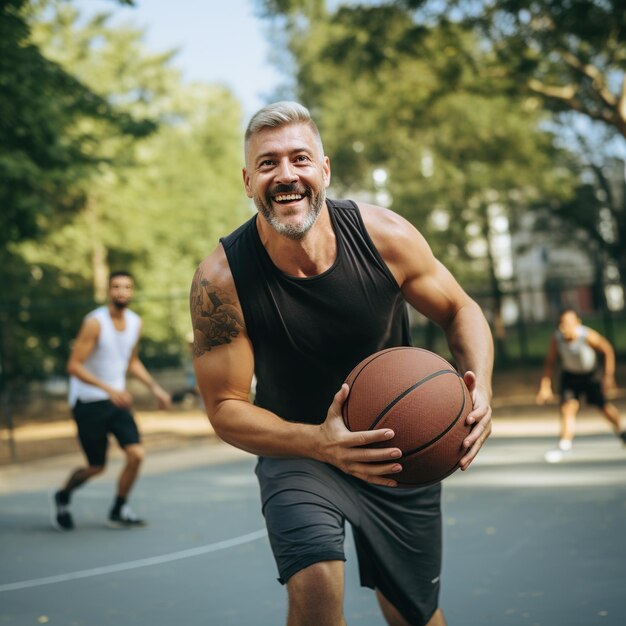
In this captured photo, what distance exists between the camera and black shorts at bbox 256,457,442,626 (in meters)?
3.60

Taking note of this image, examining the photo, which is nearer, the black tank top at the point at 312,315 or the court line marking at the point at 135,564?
the black tank top at the point at 312,315

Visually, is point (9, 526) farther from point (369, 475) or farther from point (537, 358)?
point (537, 358)

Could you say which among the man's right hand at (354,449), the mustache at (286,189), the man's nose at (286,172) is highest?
the man's nose at (286,172)

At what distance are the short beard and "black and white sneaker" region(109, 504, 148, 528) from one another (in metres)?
6.08

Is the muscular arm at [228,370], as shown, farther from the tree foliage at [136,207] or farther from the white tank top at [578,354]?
the tree foliage at [136,207]

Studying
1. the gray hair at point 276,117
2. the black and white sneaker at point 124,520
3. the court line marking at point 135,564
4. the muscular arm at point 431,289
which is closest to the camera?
the gray hair at point 276,117

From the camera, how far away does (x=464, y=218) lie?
30.6 metres

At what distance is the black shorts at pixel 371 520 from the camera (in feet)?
11.8

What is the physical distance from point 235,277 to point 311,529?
948 millimetres

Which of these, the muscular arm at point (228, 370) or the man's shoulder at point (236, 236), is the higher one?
the man's shoulder at point (236, 236)

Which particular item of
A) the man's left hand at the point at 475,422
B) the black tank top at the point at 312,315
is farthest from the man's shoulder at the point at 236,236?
the man's left hand at the point at 475,422

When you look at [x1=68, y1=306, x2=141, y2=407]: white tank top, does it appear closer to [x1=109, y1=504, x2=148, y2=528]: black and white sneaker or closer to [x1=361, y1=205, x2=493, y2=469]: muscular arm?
[x1=109, y1=504, x2=148, y2=528]: black and white sneaker

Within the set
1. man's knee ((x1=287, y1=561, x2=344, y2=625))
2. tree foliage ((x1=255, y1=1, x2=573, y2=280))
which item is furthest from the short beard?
tree foliage ((x1=255, y1=1, x2=573, y2=280))

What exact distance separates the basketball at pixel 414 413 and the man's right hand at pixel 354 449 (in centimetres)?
6
